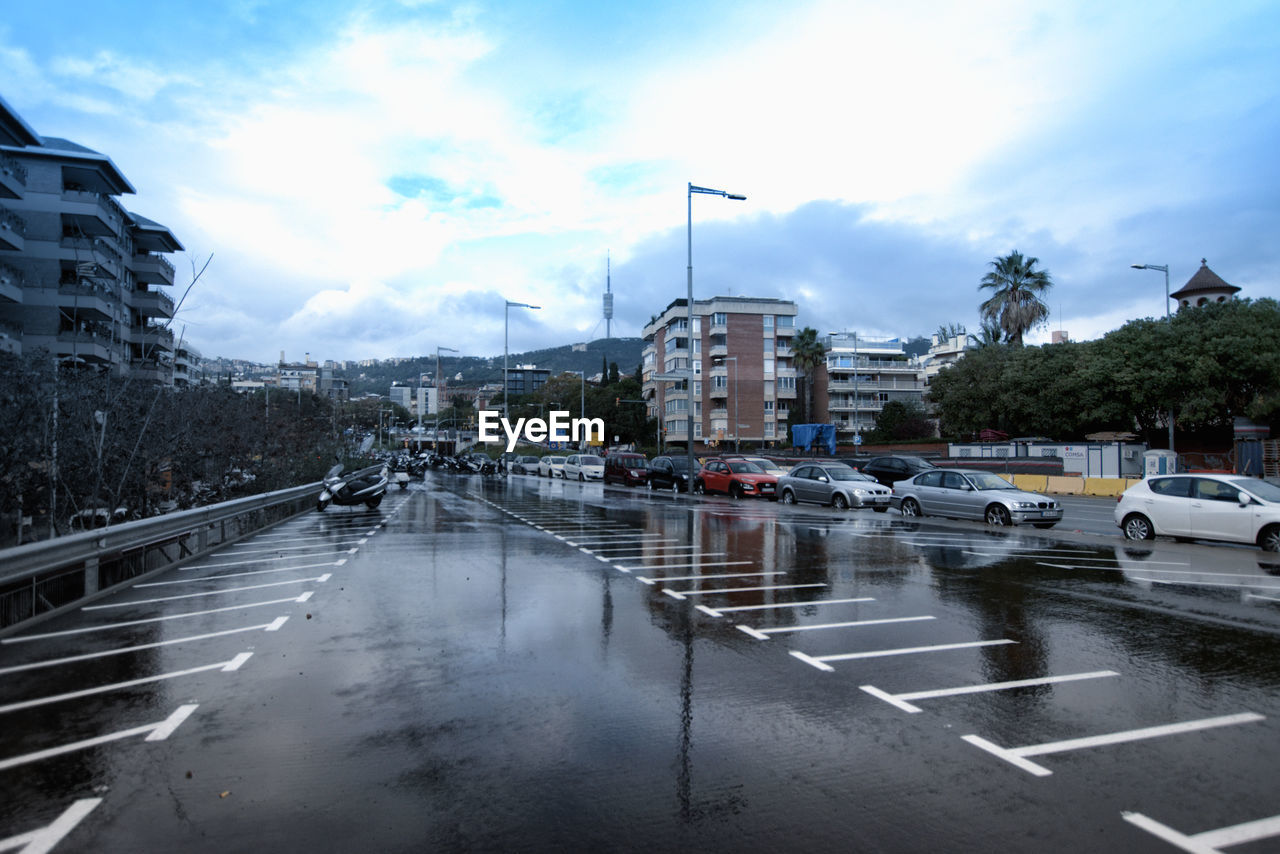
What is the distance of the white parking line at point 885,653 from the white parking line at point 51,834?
199 inches

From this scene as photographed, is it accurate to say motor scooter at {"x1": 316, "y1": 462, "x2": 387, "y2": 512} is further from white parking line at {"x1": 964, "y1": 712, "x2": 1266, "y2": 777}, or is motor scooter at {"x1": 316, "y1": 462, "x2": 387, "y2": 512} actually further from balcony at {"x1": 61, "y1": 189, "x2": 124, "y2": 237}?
balcony at {"x1": 61, "y1": 189, "x2": 124, "y2": 237}

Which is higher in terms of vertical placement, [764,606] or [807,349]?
Result: [807,349]

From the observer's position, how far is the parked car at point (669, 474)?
3672 cm

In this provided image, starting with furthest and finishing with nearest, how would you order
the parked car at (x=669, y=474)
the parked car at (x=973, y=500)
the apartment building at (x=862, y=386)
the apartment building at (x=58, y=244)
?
the apartment building at (x=862, y=386)
the apartment building at (x=58, y=244)
the parked car at (x=669, y=474)
the parked car at (x=973, y=500)

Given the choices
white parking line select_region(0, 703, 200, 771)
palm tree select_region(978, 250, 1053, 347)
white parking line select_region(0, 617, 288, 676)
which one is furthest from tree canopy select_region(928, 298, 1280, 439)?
white parking line select_region(0, 703, 200, 771)

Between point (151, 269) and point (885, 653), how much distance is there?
210 feet

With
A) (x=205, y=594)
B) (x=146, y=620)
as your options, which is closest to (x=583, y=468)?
(x=205, y=594)

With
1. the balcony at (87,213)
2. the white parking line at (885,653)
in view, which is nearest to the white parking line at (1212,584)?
the white parking line at (885,653)

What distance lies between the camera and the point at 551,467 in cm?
5597

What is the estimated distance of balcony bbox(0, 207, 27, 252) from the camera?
1406 inches

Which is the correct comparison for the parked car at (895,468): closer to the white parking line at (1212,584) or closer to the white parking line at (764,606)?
the white parking line at (1212,584)

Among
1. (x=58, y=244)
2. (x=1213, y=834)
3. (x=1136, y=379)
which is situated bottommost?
(x=1213, y=834)

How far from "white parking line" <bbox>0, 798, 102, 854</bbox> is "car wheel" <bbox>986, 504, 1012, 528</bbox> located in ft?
63.4

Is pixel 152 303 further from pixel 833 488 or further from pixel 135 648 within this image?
pixel 135 648
